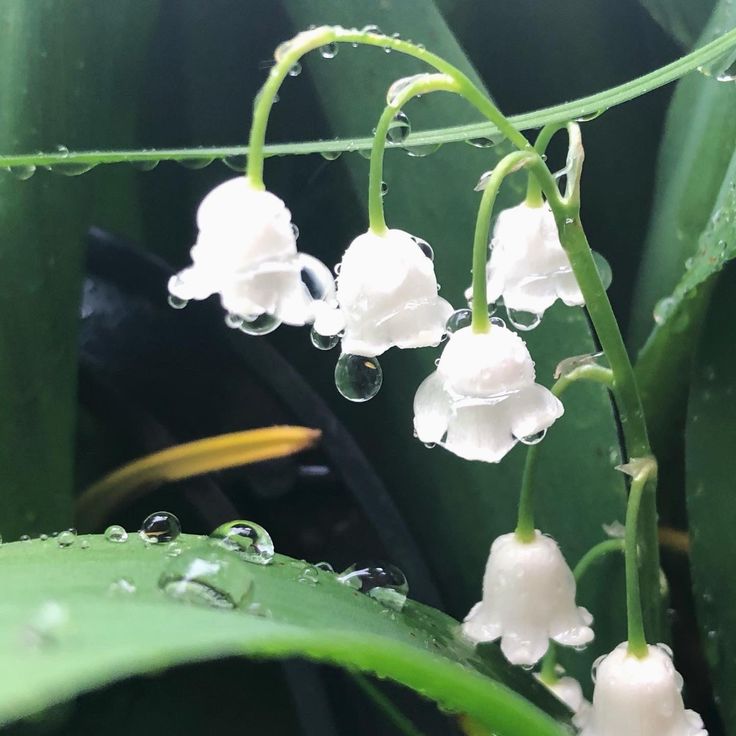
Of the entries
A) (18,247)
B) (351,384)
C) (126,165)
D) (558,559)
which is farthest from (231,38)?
(558,559)

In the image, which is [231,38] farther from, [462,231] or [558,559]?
[558,559]

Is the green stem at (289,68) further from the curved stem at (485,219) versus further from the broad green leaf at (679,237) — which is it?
the broad green leaf at (679,237)

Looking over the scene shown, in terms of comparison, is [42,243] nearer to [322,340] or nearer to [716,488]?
[322,340]

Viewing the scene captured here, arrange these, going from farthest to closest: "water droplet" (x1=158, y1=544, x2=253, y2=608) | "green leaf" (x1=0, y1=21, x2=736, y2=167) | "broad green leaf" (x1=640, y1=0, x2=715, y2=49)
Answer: "broad green leaf" (x1=640, y1=0, x2=715, y2=49) → "green leaf" (x1=0, y1=21, x2=736, y2=167) → "water droplet" (x1=158, y1=544, x2=253, y2=608)

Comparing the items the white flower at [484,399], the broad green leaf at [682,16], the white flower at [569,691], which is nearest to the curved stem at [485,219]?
the white flower at [484,399]

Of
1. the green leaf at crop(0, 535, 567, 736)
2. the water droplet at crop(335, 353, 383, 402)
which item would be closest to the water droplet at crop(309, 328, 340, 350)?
the water droplet at crop(335, 353, 383, 402)

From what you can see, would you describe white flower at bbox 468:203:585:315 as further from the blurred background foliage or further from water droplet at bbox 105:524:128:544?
water droplet at bbox 105:524:128:544
